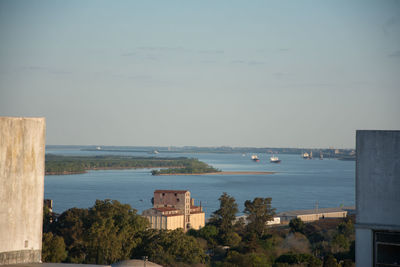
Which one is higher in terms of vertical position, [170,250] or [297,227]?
[170,250]

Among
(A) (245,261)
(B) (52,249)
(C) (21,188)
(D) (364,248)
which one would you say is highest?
(C) (21,188)

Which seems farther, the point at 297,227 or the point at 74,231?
the point at 297,227

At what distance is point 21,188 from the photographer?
4.38m

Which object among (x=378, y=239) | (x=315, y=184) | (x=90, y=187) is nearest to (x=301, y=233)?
(x=378, y=239)

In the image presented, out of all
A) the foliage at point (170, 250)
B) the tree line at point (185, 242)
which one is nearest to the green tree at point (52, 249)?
the tree line at point (185, 242)

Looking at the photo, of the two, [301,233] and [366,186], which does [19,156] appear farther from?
[301,233]

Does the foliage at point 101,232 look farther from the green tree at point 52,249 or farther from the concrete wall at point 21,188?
the concrete wall at point 21,188

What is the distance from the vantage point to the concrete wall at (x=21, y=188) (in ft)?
14.0

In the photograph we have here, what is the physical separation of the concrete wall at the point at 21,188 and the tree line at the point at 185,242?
6972mm

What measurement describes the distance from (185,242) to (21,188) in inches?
315

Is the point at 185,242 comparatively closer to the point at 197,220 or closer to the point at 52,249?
the point at 52,249

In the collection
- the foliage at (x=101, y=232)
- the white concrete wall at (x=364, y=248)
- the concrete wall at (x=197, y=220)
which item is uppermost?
the white concrete wall at (x=364, y=248)

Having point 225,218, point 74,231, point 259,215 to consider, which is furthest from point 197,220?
point 74,231

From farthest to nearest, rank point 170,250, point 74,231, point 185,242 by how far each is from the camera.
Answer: point 74,231 < point 185,242 < point 170,250
